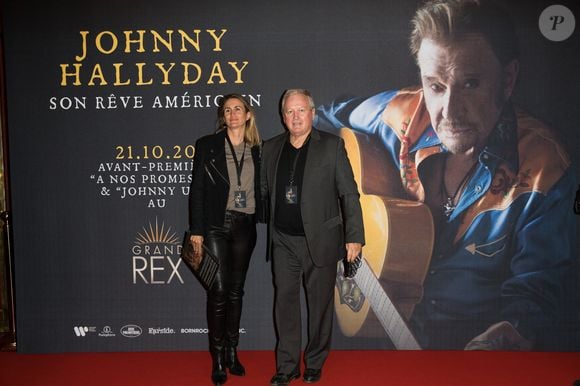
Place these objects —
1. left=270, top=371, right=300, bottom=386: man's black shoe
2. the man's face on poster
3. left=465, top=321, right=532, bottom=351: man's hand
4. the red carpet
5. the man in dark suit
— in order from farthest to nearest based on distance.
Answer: left=465, top=321, right=532, bottom=351: man's hand < the man's face on poster < the red carpet < left=270, top=371, right=300, bottom=386: man's black shoe < the man in dark suit

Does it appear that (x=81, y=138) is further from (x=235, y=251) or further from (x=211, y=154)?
(x=235, y=251)

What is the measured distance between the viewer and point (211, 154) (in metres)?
3.11

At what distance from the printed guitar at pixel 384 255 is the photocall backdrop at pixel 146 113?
14 cm

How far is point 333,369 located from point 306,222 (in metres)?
1.05

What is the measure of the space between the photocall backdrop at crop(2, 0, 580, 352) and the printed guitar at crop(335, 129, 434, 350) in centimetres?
14

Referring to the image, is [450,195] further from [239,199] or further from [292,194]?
[239,199]

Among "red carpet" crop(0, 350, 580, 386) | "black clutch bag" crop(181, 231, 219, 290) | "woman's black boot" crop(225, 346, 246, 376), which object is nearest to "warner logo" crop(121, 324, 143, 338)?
"red carpet" crop(0, 350, 580, 386)

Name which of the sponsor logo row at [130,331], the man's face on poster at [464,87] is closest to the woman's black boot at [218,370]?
the sponsor logo row at [130,331]

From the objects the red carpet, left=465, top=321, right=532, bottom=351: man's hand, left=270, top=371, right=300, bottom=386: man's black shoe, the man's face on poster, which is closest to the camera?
left=270, top=371, right=300, bottom=386: man's black shoe

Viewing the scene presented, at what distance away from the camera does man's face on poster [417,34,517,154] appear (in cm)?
354

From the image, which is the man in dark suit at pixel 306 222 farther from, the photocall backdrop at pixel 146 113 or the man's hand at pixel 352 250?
the photocall backdrop at pixel 146 113

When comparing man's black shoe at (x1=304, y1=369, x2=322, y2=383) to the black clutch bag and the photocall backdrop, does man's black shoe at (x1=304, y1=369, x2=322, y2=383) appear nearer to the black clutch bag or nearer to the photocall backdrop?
the photocall backdrop

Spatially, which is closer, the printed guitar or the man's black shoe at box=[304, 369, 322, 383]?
the man's black shoe at box=[304, 369, 322, 383]

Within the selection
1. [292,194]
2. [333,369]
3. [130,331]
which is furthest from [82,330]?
[292,194]
